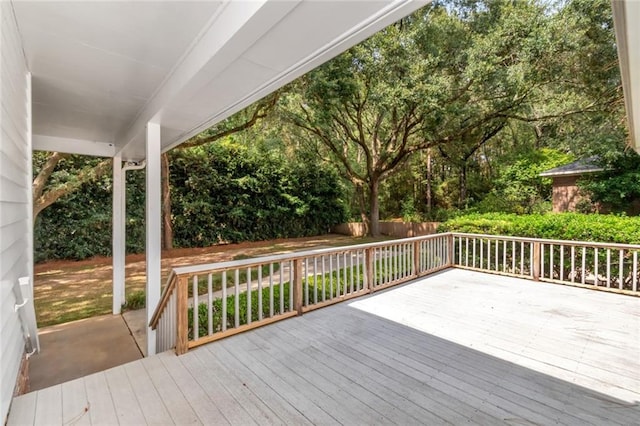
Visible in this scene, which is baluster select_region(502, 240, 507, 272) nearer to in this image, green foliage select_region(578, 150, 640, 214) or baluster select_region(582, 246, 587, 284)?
baluster select_region(582, 246, 587, 284)

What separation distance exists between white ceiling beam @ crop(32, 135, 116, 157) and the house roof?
539 inches

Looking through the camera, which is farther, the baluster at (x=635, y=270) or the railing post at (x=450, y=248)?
the railing post at (x=450, y=248)

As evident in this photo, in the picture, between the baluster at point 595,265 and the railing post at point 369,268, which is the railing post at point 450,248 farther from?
the railing post at point 369,268

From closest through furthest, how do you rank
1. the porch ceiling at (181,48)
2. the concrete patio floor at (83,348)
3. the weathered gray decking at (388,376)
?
1. the porch ceiling at (181,48)
2. the weathered gray decking at (388,376)
3. the concrete patio floor at (83,348)

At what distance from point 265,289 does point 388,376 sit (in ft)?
8.73

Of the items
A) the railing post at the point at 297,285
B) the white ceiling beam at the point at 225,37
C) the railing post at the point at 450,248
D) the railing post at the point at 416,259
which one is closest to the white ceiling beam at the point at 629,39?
the white ceiling beam at the point at 225,37

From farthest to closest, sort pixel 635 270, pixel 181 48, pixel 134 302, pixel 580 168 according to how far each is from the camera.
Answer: pixel 580 168
pixel 134 302
pixel 635 270
pixel 181 48

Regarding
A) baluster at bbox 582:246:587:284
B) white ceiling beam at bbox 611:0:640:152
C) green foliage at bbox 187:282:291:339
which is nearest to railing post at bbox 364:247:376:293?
green foliage at bbox 187:282:291:339

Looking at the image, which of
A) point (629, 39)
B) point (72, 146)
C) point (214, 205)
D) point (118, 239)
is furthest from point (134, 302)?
point (629, 39)

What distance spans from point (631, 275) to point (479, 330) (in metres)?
3.32

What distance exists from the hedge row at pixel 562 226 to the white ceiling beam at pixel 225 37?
5798 mm

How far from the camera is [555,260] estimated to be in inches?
201

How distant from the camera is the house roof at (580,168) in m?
9.93

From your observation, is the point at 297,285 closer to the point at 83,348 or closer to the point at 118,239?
the point at 83,348
